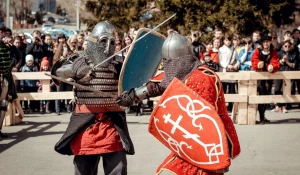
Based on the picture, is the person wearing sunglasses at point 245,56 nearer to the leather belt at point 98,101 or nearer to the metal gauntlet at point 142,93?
the leather belt at point 98,101

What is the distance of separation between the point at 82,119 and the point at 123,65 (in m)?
0.54

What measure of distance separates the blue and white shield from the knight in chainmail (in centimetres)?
12

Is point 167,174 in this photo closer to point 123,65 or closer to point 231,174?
point 231,174

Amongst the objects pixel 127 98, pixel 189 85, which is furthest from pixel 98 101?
pixel 189 85

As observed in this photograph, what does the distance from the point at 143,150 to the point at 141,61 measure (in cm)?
317

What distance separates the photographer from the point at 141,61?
5.35 metres

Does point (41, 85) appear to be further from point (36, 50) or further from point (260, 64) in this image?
point (260, 64)

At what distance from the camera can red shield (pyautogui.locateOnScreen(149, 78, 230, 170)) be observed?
13.6ft

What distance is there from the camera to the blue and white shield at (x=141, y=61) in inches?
202

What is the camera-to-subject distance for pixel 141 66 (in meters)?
5.36

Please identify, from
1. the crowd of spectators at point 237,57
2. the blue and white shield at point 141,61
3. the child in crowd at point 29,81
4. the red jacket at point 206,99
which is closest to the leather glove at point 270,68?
the crowd of spectators at point 237,57

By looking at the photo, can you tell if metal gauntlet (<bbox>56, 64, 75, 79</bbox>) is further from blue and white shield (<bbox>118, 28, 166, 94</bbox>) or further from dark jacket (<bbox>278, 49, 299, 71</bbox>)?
dark jacket (<bbox>278, 49, 299, 71</bbox>)

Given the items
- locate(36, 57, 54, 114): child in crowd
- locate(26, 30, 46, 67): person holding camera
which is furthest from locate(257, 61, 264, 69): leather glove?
locate(26, 30, 46, 67): person holding camera

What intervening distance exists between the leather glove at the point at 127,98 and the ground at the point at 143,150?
2.26 meters
